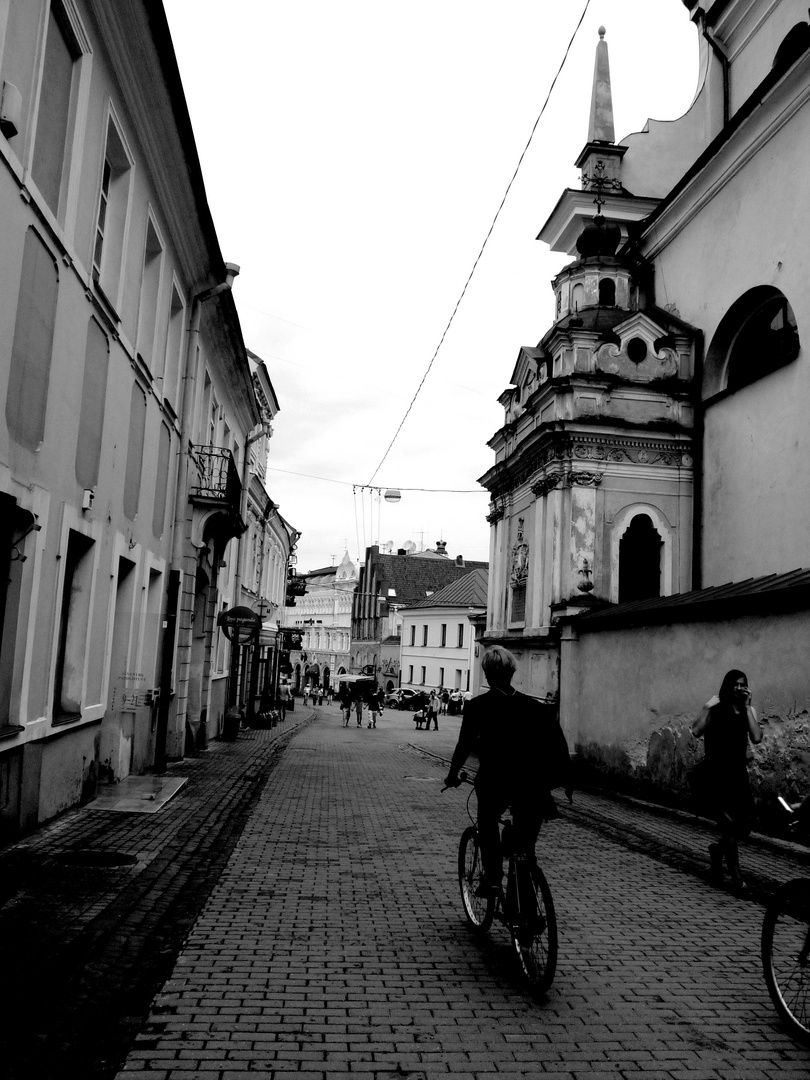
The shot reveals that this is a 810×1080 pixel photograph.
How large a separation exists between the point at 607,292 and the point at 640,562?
6.55 metres

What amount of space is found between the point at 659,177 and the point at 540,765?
23229 mm

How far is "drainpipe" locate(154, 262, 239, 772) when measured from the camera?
14.6m

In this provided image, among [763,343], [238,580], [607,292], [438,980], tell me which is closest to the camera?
Result: [438,980]

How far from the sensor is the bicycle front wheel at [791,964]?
4.53m

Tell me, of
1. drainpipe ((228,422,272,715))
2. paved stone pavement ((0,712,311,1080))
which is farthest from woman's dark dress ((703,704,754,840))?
drainpipe ((228,422,272,715))

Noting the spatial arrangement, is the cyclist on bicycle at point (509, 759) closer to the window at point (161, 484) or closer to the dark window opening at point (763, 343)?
the window at point (161, 484)

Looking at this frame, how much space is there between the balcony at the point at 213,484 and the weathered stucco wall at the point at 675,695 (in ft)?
21.9

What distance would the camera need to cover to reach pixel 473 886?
6164mm

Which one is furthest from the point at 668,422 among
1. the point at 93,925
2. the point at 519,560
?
the point at 93,925

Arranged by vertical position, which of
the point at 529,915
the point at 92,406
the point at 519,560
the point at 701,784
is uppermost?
the point at 519,560

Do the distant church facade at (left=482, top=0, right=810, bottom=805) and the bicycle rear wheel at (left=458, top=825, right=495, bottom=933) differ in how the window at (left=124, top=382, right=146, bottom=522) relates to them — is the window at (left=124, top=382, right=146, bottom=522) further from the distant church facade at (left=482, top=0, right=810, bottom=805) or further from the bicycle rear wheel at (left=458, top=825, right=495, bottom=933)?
the distant church facade at (left=482, top=0, right=810, bottom=805)

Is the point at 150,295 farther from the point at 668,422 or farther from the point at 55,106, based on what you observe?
the point at 668,422

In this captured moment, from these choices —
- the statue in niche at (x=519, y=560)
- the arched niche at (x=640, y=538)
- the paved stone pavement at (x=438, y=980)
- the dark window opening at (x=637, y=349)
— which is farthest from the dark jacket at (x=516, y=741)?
the statue in niche at (x=519, y=560)

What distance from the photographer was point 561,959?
5.62 meters
